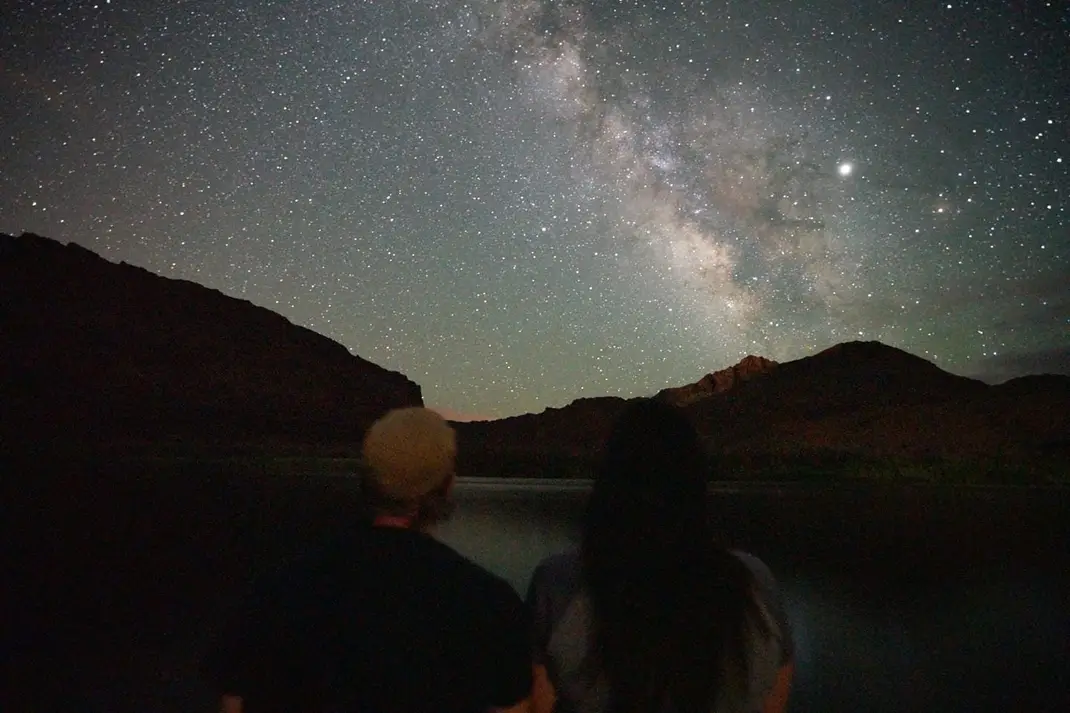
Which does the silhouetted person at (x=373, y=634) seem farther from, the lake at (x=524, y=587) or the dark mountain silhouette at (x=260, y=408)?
the dark mountain silhouette at (x=260, y=408)

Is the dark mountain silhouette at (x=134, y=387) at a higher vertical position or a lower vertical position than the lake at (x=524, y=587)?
higher

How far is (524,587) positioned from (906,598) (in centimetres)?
613

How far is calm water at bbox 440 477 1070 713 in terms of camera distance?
7875 mm

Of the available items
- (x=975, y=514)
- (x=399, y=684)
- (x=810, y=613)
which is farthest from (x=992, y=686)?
(x=975, y=514)

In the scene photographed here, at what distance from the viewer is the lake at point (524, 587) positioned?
24.3 ft

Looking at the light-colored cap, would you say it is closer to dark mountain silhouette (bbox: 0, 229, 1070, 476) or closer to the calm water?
the calm water

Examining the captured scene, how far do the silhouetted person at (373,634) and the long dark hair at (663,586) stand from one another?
0.45m

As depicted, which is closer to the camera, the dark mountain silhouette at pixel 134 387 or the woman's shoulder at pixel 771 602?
the woman's shoulder at pixel 771 602

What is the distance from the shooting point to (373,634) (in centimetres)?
227

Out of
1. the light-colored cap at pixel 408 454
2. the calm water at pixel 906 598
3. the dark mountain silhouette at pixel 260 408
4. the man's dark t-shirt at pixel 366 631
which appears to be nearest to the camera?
the man's dark t-shirt at pixel 366 631

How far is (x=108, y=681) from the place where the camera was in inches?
277

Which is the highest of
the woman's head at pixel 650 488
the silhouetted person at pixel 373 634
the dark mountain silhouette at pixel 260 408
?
the dark mountain silhouette at pixel 260 408

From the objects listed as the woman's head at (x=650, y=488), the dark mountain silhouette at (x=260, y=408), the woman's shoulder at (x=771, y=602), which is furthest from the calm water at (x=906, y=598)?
the dark mountain silhouette at (x=260, y=408)

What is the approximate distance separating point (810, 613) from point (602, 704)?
33.5ft
